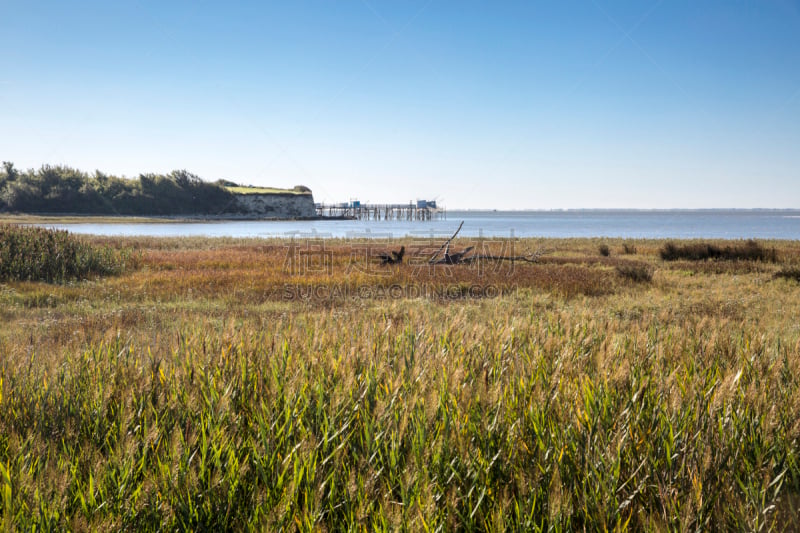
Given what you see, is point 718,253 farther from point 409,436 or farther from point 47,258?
point 47,258

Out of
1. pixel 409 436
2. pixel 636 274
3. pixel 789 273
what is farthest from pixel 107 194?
pixel 409 436

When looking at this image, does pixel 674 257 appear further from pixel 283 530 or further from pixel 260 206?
pixel 260 206

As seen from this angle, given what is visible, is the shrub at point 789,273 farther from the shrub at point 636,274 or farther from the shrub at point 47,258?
the shrub at point 47,258

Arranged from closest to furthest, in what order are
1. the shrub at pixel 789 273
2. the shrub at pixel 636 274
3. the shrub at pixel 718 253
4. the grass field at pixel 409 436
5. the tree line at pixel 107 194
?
the grass field at pixel 409 436, the shrub at pixel 789 273, the shrub at pixel 636 274, the shrub at pixel 718 253, the tree line at pixel 107 194

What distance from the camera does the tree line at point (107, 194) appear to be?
81.6 m

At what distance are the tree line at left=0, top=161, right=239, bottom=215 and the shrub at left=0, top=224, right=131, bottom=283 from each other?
78161 mm

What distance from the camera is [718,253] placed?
966 inches

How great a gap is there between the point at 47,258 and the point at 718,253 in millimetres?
29388

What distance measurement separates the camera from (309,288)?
597 inches

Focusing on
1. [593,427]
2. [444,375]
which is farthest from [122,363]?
[593,427]

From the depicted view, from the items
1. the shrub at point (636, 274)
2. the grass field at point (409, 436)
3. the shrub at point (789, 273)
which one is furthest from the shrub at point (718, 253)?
the grass field at point (409, 436)

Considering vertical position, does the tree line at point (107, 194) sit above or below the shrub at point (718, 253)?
above

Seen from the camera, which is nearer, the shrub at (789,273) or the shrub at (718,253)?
the shrub at (789,273)

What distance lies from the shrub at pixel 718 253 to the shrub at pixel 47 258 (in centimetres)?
2583
